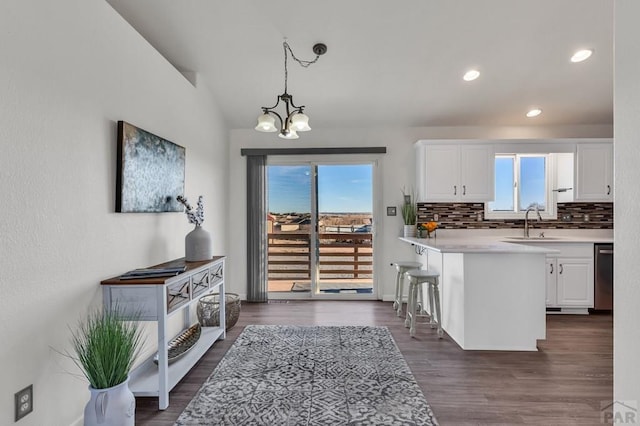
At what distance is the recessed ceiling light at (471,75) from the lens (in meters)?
3.37

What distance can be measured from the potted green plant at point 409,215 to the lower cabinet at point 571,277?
162 cm

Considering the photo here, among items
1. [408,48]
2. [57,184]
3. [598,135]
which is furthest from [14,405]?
[598,135]

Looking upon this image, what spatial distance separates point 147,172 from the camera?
7.81 ft

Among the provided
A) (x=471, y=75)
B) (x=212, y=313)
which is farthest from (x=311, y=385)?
(x=471, y=75)

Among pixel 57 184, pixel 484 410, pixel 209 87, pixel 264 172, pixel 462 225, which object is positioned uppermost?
pixel 209 87

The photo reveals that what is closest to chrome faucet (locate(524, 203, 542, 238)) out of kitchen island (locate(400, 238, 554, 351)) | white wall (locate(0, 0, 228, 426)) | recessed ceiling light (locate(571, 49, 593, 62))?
kitchen island (locate(400, 238, 554, 351))

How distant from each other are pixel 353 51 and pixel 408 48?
539mm

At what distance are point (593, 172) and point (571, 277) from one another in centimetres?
142

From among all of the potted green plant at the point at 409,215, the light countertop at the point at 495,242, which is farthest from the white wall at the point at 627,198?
the potted green plant at the point at 409,215

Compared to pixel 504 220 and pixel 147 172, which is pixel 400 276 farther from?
pixel 147 172

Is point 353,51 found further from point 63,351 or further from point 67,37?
point 63,351

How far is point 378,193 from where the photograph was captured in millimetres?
4438

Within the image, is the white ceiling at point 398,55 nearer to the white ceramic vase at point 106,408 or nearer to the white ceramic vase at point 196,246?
the white ceramic vase at point 196,246

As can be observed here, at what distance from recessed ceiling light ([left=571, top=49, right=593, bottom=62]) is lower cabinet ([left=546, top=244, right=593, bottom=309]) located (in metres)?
2.07
